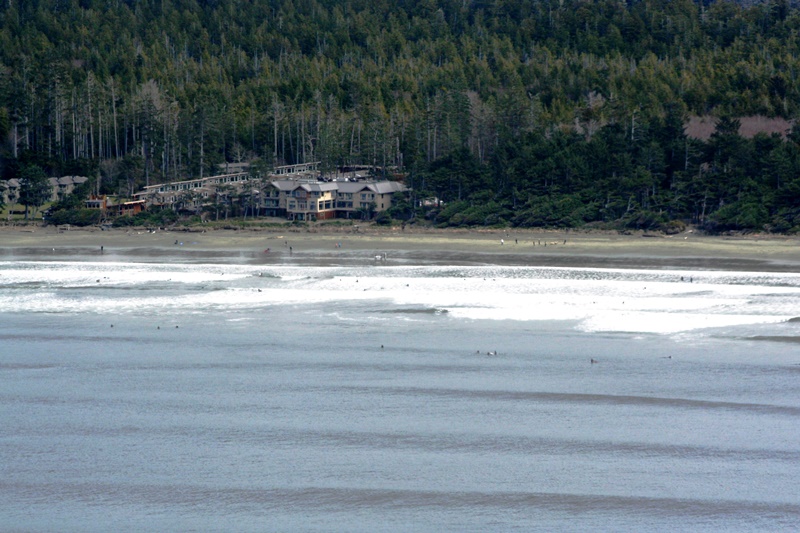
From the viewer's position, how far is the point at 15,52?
11456 cm

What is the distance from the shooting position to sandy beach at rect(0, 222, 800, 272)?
181 feet

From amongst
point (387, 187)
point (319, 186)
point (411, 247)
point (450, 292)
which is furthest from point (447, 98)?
point (450, 292)

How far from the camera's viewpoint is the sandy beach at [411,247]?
55.0 metres

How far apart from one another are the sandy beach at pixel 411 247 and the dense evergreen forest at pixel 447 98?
4.72 m

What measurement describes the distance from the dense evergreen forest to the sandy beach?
15.5ft

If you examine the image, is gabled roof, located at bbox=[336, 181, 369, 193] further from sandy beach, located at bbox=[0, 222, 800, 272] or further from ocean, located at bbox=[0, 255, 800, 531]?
ocean, located at bbox=[0, 255, 800, 531]

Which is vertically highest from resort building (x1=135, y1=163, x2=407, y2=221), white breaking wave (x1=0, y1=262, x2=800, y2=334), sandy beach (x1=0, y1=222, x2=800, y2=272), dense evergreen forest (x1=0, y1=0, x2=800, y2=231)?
dense evergreen forest (x1=0, y1=0, x2=800, y2=231)

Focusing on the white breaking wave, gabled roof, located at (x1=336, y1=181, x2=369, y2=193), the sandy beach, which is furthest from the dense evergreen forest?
the white breaking wave

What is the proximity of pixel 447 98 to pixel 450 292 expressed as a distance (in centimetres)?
4619

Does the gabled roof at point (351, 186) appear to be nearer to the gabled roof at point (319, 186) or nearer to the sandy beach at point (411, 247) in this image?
the gabled roof at point (319, 186)

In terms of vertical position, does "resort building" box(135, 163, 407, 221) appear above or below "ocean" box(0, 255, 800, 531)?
above

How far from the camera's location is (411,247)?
61656 mm

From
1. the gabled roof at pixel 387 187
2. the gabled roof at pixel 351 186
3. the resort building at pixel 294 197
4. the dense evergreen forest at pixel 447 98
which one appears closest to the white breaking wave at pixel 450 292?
the dense evergreen forest at pixel 447 98

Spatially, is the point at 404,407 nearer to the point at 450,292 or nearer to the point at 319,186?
the point at 450,292
